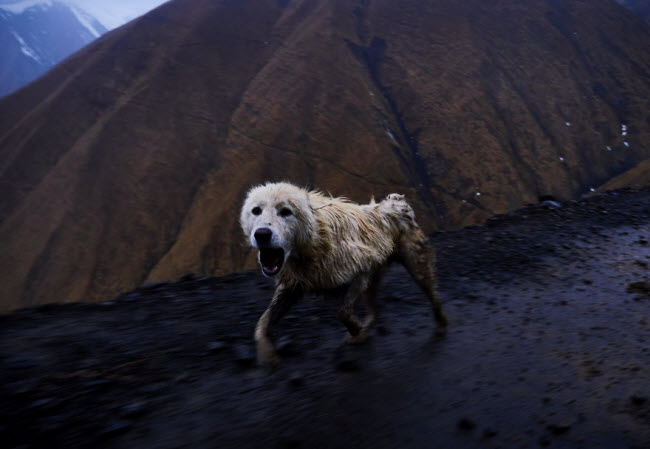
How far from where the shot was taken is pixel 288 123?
152ft

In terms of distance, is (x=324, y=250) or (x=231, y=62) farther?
(x=231, y=62)

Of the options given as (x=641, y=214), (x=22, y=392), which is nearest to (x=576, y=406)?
(x=22, y=392)

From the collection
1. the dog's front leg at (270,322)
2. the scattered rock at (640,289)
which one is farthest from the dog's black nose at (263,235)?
the scattered rock at (640,289)

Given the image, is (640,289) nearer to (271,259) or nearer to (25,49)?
(271,259)

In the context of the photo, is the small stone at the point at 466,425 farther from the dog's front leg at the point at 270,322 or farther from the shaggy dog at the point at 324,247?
the dog's front leg at the point at 270,322

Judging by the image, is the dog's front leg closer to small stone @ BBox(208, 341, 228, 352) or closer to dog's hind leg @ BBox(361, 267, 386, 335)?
small stone @ BBox(208, 341, 228, 352)

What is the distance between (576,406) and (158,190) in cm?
4673

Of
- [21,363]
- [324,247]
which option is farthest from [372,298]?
[21,363]

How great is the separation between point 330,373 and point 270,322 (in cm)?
62

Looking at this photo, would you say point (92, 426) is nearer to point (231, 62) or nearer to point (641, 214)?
point (641, 214)

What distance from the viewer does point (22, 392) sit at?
2549 mm

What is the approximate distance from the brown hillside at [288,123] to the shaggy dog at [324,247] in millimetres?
33551

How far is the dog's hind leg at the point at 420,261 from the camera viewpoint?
3779 mm

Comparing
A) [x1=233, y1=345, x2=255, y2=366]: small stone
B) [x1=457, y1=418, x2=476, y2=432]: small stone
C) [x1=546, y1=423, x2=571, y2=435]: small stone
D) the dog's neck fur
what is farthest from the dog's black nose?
[x1=546, y1=423, x2=571, y2=435]: small stone
